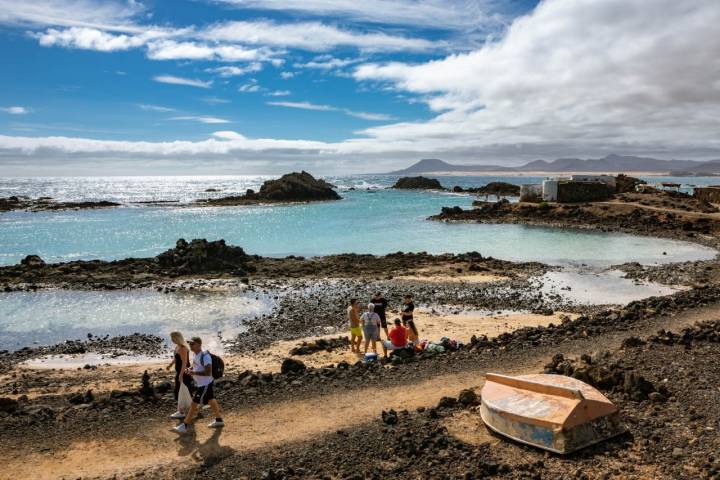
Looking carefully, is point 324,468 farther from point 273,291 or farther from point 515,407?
point 273,291

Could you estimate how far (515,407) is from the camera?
8.26 metres

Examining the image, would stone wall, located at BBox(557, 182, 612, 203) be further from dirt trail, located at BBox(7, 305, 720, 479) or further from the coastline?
dirt trail, located at BBox(7, 305, 720, 479)

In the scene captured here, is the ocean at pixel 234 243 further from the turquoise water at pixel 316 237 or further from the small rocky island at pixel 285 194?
the small rocky island at pixel 285 194

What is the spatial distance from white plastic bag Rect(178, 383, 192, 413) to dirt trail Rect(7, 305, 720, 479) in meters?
0.38

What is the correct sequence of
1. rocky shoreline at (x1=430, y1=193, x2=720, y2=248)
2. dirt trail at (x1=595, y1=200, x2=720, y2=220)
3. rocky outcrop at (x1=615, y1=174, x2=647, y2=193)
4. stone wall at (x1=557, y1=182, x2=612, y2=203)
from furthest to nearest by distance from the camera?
rocky outcrop at (x1=615, y1=174, x2=647, y2=193) < stone wall at (x1=557, y1=182, x2=612, y2=203) < dirt trail at (x1=595, y1=200, x2=720, y2=220) < rocky shoreline at (x1=430, y1=193, x2=720, y2=248)

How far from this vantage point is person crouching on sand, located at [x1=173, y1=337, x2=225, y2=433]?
9.32 m

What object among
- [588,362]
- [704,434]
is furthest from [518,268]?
[704,434]

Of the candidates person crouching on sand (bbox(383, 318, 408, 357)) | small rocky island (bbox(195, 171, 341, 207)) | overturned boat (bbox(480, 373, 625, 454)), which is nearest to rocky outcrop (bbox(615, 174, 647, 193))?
small rocky island (bbox(195, 171, 341, 207))

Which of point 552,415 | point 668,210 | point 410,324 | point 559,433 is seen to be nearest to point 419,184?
point 668,210

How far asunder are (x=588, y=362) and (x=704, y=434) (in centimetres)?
316

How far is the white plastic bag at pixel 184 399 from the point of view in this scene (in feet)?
32.0

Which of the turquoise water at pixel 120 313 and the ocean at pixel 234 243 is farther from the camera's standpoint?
the ocean at pixel 234 243

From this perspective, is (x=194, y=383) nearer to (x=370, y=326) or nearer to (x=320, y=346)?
(x=370, y=326)

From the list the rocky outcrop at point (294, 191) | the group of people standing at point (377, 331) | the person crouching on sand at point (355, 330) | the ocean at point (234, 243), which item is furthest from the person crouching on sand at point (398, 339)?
the rocky outcrop at point (294, 191)
